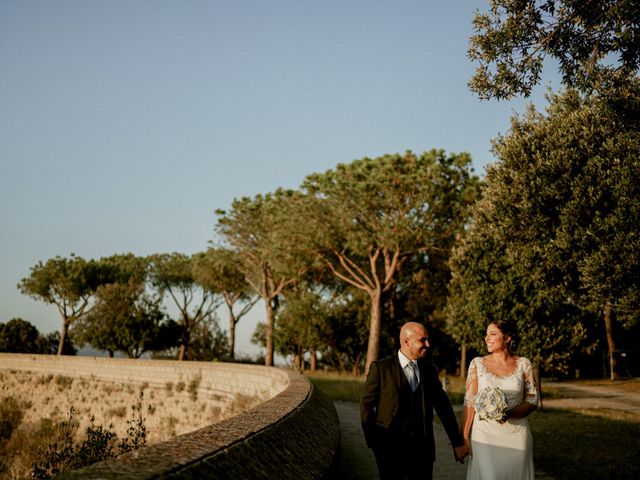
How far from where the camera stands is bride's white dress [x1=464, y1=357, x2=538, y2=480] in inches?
222

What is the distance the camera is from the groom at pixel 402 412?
499cm


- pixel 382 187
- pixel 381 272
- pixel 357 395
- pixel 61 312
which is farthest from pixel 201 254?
pixel 357 395

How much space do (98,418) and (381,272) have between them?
65.2ft

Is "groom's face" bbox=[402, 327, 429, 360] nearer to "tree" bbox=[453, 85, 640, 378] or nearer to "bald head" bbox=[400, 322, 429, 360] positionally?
"bald head" bbox=[400, 322, 429, 360]

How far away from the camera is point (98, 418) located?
1022 inches

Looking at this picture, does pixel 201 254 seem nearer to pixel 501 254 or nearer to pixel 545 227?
pixel 501 254

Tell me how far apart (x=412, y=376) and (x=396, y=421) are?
43 centimetres

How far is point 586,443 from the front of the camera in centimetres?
1268

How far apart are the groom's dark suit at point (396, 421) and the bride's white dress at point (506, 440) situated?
882mm

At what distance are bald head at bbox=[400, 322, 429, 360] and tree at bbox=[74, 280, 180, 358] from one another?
49800 mm

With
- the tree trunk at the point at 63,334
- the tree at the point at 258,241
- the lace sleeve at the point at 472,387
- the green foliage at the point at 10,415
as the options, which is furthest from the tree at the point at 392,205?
the tree trunk at the point at 63,334

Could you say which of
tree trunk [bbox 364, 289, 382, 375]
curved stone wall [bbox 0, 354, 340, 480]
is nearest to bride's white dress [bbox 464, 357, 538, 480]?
curved stone wall [bbox 0, 354, 340, 480]

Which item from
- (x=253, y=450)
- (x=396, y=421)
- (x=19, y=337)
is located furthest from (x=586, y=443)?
(x=19, y=337)

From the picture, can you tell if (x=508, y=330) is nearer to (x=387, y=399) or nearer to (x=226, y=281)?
(x=387, y=399)
